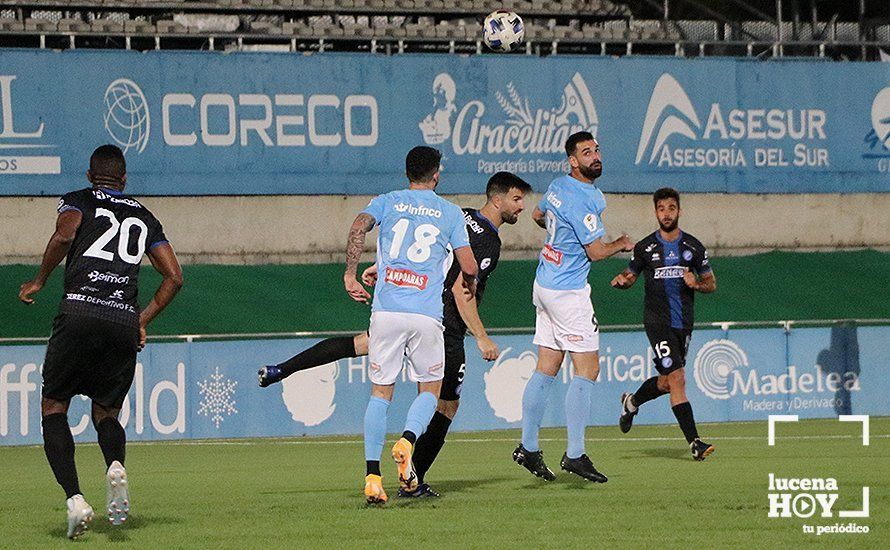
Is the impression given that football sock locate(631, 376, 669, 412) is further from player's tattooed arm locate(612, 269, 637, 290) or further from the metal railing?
the metal railing

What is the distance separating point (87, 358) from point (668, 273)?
673 cm

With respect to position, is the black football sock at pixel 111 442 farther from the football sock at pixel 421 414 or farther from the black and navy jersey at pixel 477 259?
the black and navy jersey at pixel 477 259

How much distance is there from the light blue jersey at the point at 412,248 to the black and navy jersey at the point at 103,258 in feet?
5.26

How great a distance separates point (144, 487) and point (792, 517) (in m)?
5.20

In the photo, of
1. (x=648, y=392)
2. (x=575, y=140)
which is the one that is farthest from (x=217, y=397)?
(x=575, y=140)

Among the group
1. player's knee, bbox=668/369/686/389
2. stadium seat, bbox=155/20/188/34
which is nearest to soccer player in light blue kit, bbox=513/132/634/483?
player's knee, bbox=668/369/686/389

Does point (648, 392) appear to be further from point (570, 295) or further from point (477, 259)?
point (477, 259)

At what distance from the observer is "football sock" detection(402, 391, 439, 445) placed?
9352mm

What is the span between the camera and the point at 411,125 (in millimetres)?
27172

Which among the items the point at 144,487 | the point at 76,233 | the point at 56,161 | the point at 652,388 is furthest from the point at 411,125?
the point at 76,233

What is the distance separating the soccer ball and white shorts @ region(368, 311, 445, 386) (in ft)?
44.2

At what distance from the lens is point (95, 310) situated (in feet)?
26.8

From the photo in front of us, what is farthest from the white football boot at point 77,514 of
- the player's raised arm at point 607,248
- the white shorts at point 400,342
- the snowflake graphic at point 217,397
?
the snowflake graphic at point 217,397

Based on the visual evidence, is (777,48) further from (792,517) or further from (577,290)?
(792,517)
